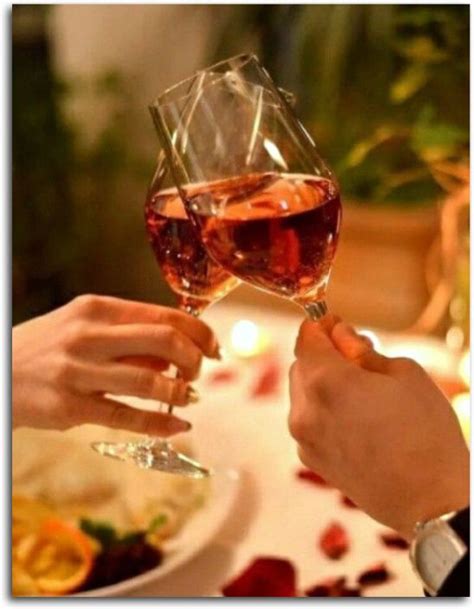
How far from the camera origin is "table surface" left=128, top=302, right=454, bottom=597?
941mm

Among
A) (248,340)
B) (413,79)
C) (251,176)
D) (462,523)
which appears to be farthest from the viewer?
(413,79)

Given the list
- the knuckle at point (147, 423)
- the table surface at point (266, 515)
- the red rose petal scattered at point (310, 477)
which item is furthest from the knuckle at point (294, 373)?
the red rose petal scattered at point (310, 477)

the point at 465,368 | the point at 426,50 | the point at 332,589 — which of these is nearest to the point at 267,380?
the point at 465,368

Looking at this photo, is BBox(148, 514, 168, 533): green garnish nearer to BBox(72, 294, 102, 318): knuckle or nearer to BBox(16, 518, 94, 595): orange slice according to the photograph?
BBox(16, 518, 94, 595): orange slice

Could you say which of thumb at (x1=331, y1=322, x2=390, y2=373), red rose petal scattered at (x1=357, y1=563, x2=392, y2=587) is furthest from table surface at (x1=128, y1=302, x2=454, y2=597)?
thumb at (x1=331, y1=322, x2=390, y2=373)

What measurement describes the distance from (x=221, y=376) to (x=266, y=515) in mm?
376

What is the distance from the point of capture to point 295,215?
2.19ft

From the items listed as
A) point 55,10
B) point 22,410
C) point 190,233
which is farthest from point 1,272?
point 55,10

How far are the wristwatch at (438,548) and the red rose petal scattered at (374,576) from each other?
274 millimetres

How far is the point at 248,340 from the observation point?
4.77 ft

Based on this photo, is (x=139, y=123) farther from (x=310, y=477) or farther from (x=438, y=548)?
(x=438, y=548)

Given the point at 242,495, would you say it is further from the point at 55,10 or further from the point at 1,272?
the point at 55,10

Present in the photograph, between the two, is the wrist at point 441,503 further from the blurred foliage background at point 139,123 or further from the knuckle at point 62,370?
the blurred foliage background at point 139,123

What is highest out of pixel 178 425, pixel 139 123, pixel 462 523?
pixel 462 523
